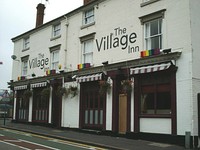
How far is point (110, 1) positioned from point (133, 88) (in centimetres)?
598

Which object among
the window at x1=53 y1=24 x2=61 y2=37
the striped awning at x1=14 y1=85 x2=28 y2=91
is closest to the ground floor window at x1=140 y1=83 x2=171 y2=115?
the window at x1=53 y1=24 x2=61 y2=37

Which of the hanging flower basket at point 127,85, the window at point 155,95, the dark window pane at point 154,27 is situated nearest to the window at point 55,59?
the hanging flower basket at point 127,85

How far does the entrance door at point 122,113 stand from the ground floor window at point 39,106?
322 inches

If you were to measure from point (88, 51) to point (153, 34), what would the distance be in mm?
5560

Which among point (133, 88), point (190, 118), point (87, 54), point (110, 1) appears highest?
point (110, 1)

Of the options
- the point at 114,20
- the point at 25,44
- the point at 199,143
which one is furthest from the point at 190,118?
the point at 25,44

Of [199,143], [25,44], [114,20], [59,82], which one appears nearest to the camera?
[199,143]

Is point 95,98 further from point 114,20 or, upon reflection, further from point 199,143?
point 199,143

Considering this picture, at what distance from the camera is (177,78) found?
14.3 meters

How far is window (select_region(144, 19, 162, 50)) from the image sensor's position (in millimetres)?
15695

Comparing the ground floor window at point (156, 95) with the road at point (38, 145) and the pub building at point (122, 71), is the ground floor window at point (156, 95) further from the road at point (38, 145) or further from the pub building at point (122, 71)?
the road at point (38, 145)

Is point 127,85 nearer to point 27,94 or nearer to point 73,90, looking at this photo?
point 73,90

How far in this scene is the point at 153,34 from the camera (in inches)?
630

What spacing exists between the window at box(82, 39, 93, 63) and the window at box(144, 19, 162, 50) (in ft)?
15.6
